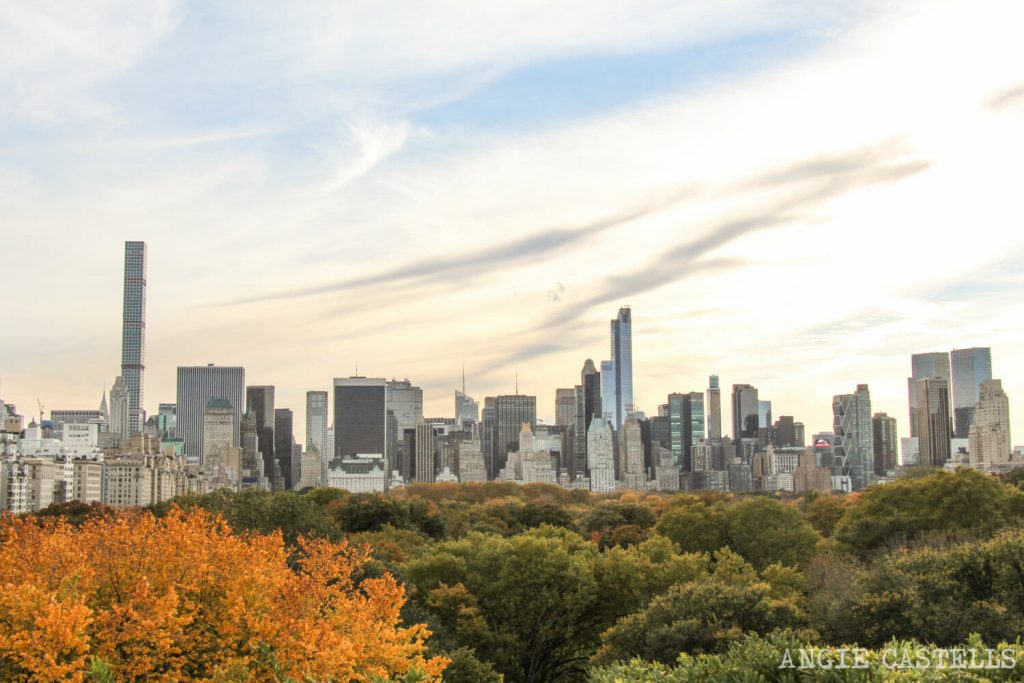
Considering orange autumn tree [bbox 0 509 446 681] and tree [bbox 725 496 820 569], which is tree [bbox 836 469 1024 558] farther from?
orange autumn tree [bbox 0 509 446 681]

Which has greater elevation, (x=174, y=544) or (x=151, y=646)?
(x=174, y=544)

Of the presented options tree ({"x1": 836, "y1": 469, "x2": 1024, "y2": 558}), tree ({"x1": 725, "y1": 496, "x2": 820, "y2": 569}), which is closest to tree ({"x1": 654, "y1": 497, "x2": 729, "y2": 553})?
tree ({"x1": 725, "y1": 496, "x2": 820, "y2": 569})

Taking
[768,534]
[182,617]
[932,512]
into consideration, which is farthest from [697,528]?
[182,617]

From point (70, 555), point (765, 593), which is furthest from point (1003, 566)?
point (70, 555)

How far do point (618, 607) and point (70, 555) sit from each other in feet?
83.7

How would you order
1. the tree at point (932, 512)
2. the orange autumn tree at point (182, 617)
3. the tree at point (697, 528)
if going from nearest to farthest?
the orange autumn tree at point (182, 617), the tree at point (932, 512), the tree at point (697, 528)

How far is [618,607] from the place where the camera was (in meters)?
41.8

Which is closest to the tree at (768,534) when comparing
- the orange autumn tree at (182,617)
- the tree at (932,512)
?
the tree at (932,512)

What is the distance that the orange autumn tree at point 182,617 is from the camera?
1773cm

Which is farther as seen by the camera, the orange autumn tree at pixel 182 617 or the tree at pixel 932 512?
the tree at pixel 932 512

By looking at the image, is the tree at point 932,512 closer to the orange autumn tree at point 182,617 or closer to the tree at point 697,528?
the tree at point 697,528

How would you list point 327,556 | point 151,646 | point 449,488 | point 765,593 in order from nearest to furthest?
point 151,646, point 327,556, point 765,593, point 449,488

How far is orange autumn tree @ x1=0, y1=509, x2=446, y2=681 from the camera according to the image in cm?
1773

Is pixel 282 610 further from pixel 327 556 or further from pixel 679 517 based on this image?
pixel 679 517
